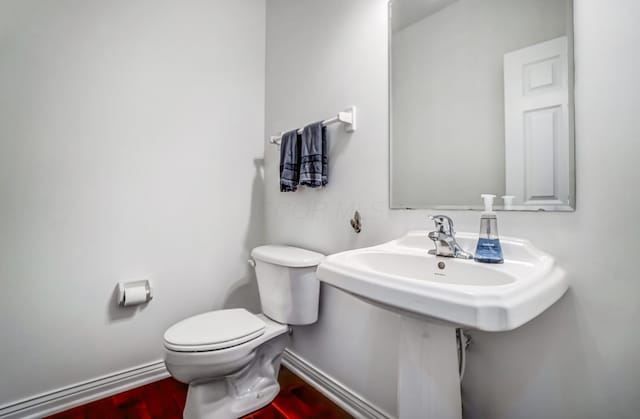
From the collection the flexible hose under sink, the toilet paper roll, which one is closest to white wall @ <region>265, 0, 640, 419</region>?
the flexible hose under sink

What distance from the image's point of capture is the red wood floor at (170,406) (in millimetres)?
1317

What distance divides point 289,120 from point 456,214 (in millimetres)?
1147

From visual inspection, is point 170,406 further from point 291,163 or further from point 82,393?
point 291,163

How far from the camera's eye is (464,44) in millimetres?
1030

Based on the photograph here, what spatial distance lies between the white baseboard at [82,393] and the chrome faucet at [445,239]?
5.30 ft

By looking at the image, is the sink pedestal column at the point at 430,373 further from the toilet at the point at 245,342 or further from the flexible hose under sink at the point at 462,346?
the toilet at the point at 245,342

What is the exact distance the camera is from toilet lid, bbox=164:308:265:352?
1132mm

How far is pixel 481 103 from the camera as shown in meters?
0.98

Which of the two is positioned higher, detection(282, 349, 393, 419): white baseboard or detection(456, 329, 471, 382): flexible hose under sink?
detection(456, 329, 471, 382): flexible hose under sink

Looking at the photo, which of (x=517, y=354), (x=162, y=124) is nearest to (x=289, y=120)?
(x=162, y=124)

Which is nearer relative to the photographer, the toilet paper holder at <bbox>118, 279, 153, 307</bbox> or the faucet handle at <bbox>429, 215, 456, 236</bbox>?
the faucet handle at <bbox>429, 215, 456, 236</bbox>

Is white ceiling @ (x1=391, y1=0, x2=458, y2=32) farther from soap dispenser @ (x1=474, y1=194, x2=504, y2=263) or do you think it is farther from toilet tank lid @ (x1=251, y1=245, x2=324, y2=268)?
toilet tank lid @ (x1=251, y1=245, x2=324, y2=268)

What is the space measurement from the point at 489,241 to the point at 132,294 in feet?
5.21

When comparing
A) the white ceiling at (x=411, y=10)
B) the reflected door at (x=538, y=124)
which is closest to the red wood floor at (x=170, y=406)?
the reflected door at (x=538, y=124)
